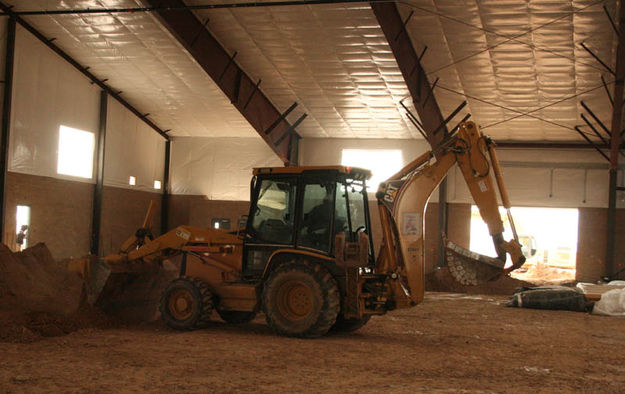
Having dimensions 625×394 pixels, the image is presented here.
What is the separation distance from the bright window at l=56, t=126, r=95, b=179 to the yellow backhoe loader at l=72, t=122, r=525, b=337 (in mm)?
8739

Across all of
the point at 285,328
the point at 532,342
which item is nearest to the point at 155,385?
the point at 285,328

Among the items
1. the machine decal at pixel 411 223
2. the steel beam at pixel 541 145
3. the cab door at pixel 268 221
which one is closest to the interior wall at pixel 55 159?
the cab door at pixel 268 221

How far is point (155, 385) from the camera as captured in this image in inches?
231

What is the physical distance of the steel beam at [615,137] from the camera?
41.9ft

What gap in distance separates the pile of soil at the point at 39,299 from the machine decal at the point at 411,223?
431 cm

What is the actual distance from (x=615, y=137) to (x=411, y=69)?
18.2 ft

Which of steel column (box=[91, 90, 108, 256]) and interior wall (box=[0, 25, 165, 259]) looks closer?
interior wall (box=[0, 25, 165, 259])

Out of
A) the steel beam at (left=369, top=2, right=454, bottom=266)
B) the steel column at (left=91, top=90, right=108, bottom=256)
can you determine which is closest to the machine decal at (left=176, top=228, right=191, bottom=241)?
the steel beam at (left=369, top=2, right=454, bottom=266)

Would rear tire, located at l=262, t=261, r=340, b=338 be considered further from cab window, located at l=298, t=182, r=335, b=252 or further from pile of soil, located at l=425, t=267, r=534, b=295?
pile of soil, located at l=425, t=267, r=534, b=295

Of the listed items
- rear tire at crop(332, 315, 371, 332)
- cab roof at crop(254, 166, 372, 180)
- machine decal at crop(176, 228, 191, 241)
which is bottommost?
rear tire at crop(332, 315, 371, 332)

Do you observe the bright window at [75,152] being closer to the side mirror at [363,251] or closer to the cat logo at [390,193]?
the cat logo at [390,193]

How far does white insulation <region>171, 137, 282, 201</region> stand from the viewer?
22.0 metres

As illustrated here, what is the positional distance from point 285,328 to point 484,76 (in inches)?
371

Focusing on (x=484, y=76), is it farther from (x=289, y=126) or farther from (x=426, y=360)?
(x=426, y=360)
